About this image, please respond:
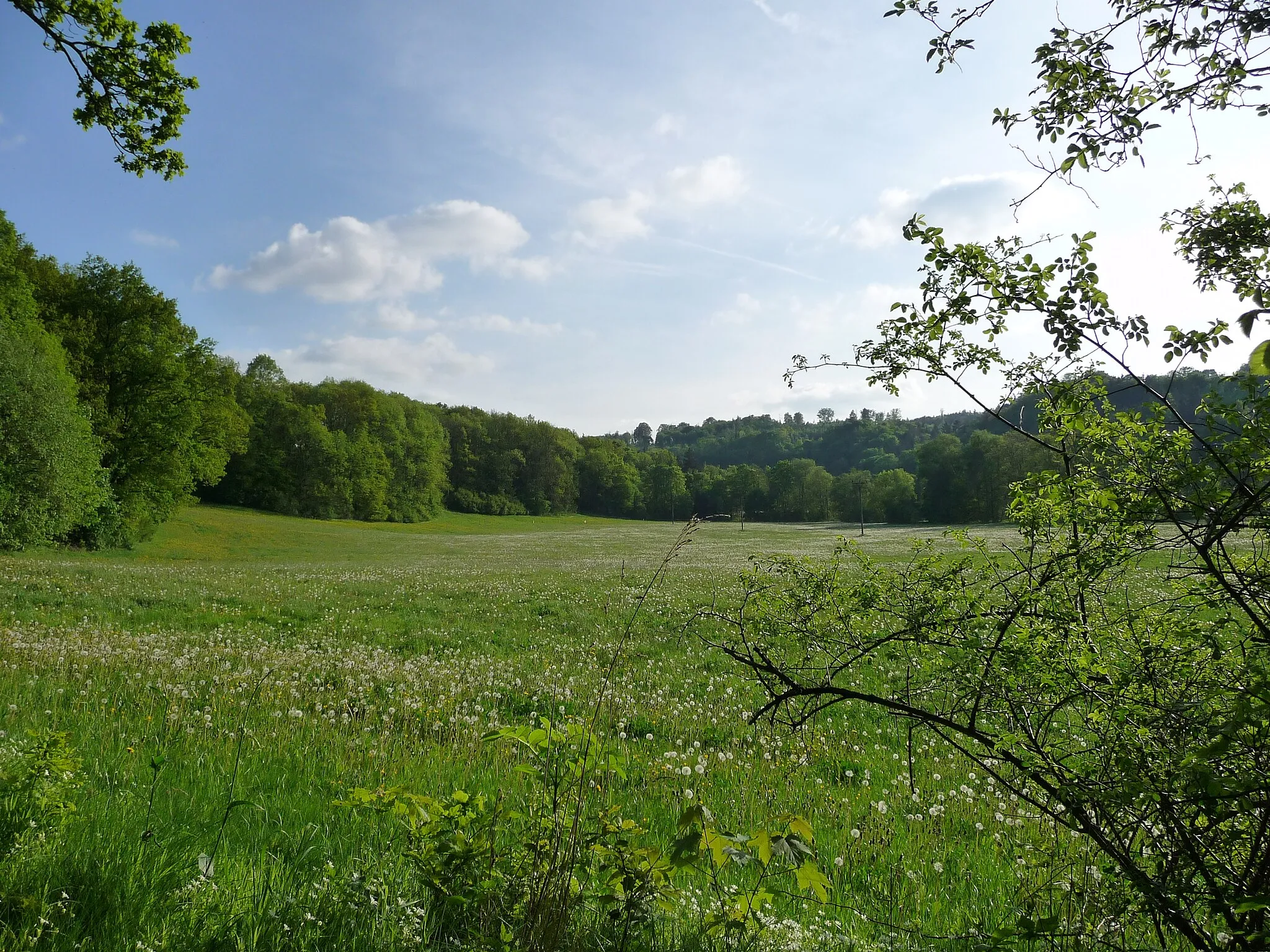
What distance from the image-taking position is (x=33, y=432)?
91.7 ft

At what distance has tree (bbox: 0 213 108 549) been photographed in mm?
27344

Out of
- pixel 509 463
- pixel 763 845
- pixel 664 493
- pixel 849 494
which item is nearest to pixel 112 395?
pixel 763 845

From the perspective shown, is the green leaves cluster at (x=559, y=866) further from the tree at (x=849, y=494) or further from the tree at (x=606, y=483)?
the tree at (x=606, y=483)

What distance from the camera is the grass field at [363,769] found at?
2.98m

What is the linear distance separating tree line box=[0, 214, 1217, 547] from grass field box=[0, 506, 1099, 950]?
2829mm

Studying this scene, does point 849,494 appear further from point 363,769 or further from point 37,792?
point 37,792

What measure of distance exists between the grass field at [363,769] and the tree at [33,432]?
15.2 m

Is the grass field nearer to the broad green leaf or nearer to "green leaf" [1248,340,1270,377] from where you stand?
the broad green leaf

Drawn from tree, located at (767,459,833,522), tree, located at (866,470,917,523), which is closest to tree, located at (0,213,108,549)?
tree, located at (866,470,917,523)

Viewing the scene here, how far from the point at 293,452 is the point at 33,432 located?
57380 mm

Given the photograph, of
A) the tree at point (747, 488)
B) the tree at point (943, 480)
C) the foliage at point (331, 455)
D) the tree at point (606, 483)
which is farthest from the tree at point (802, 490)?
the foliage at point (331, 455)

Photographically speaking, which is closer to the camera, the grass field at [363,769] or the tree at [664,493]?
the grass field at [363,769]

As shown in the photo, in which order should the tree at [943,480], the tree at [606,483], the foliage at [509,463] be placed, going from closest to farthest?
1. the tree at [943,480]
2. the foliage at [509,463]
3. the tree at [606,483]

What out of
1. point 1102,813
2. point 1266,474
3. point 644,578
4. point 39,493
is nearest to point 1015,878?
point 1102,813
